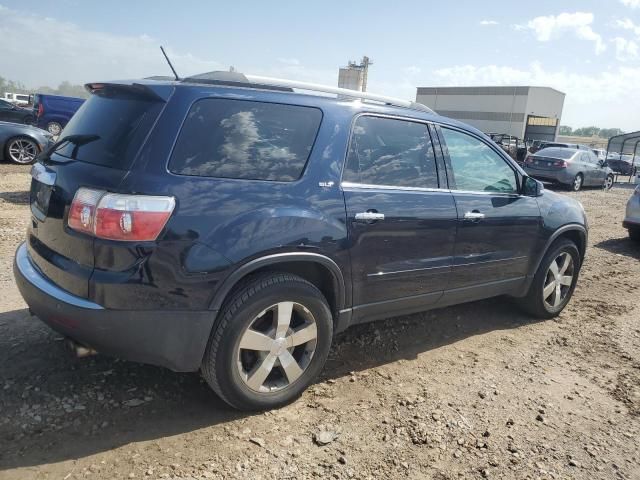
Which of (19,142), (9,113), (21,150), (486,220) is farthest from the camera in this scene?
(9,113)

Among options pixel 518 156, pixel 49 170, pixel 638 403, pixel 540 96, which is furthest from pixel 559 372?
pixel 540 96

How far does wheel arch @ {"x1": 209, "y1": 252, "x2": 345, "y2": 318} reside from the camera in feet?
8.70

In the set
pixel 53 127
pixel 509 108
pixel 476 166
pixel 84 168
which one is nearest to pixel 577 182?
pixel 476 166

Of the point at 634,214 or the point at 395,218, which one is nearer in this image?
the point at 395,218

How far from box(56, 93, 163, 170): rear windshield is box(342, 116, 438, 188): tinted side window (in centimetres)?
124

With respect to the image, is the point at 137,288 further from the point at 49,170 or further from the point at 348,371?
the point at 348,371

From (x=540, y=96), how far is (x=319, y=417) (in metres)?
79.6

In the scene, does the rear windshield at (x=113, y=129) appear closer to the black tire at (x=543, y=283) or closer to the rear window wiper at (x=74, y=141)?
the rear window wiper at (x=74, y=141)

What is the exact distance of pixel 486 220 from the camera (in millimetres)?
3984

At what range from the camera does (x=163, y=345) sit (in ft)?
8.50

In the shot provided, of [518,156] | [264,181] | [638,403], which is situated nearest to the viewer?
[264,181]

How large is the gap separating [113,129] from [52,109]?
1742cm

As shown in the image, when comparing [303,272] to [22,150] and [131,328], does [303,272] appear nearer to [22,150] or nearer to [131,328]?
[131,328]

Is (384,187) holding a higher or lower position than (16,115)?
higher
